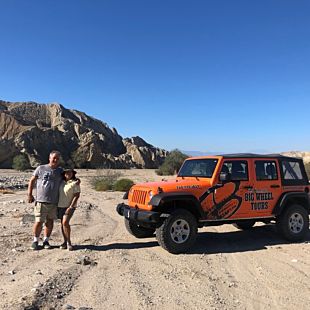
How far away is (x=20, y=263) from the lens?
7.05 meters

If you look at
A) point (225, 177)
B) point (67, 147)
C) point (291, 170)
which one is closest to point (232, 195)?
point (225, 177)

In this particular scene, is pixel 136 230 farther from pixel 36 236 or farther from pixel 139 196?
pixel 36 236

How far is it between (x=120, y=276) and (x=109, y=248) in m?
2.07

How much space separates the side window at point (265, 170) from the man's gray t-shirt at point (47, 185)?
4.44 metres

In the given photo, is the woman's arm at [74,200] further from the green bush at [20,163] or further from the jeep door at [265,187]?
the green bush at [20,163]

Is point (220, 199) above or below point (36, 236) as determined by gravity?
above

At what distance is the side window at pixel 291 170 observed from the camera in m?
9.75

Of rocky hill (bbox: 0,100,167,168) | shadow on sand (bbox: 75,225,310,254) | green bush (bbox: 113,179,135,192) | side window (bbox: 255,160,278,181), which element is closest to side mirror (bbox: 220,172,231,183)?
side window (bbox: 255,160,278,181)

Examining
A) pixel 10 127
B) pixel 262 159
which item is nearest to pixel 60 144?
pixel 10 127

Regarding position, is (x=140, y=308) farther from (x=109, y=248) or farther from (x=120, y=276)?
(x=109, y=248)

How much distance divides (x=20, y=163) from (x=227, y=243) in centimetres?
4527

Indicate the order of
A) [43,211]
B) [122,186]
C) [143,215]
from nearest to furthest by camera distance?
[143,215], [43,211], [122,186]

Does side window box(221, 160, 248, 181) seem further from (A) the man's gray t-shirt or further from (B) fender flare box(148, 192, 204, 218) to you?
(A) the man's gray t-shirt

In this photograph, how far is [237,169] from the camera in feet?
29.7
